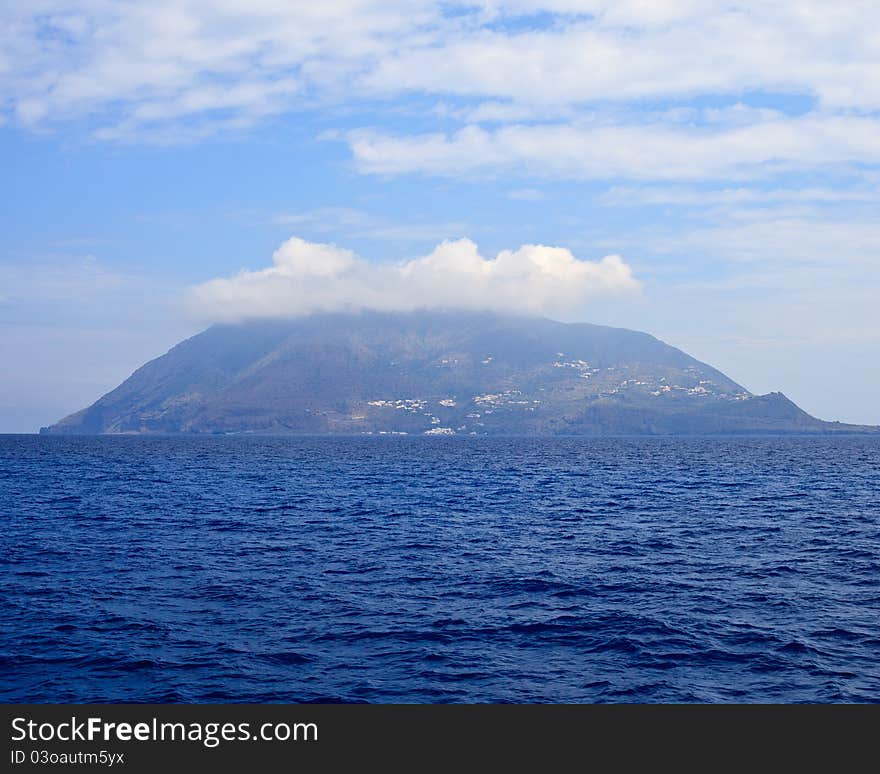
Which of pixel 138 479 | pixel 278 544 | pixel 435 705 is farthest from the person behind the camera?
pixel 138 479

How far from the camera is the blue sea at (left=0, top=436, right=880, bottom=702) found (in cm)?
3019

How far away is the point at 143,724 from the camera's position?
2203 cm

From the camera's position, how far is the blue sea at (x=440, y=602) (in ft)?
99.0

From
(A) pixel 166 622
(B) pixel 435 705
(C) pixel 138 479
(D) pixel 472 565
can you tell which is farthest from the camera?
(C) pixel 138 479

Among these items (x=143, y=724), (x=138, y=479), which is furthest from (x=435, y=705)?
(x=138, y=479)

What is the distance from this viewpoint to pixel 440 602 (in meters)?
42.5

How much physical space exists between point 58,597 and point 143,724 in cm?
2470

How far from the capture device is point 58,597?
43406 mm

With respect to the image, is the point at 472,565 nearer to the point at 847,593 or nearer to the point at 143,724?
the point at 847,593

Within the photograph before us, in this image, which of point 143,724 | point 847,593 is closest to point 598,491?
point 847,593

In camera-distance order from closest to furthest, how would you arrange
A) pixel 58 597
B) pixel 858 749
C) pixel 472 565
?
pixel 858 749, pixel 58 597, pixel 472 565

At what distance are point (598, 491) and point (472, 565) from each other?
2256 inches

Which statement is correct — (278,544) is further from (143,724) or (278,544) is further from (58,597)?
(143,724)

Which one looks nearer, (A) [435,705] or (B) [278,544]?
(A) [435,705]
